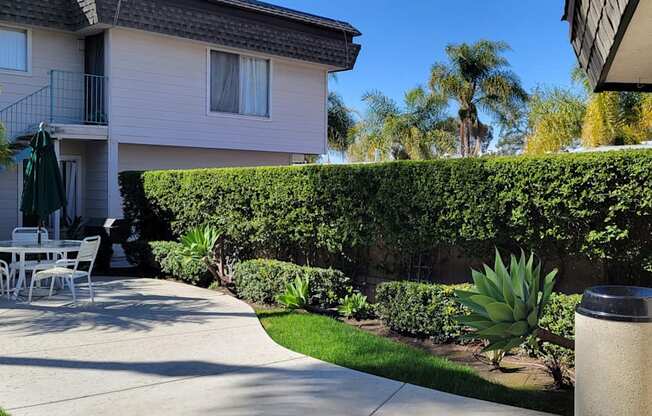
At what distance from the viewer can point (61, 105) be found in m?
15.8

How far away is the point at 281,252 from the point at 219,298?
137 centimetres

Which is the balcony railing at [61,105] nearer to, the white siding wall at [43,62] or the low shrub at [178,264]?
the white siding wall at [43,62]

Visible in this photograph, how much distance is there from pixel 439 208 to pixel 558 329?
2.13m

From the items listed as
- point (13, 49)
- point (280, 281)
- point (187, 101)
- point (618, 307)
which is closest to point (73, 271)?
point (280, 281)

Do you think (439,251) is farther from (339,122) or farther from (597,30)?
(339,122)

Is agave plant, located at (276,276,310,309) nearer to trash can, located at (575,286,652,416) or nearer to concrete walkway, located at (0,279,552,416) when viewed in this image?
concrete walkway, located at (0,279,552,416)

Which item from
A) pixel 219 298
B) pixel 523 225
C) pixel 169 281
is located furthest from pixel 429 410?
pixel 169 281

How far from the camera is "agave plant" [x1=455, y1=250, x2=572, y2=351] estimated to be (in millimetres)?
4832

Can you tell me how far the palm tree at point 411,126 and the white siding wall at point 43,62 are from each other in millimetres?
21701

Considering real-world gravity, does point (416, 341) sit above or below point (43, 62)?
below

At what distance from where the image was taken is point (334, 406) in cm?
492

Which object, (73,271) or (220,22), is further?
(220,22)

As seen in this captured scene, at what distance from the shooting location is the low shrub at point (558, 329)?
19.3 ft

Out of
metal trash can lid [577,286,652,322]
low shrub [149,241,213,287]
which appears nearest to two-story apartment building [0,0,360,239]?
low shrub [149,241,213,287]
